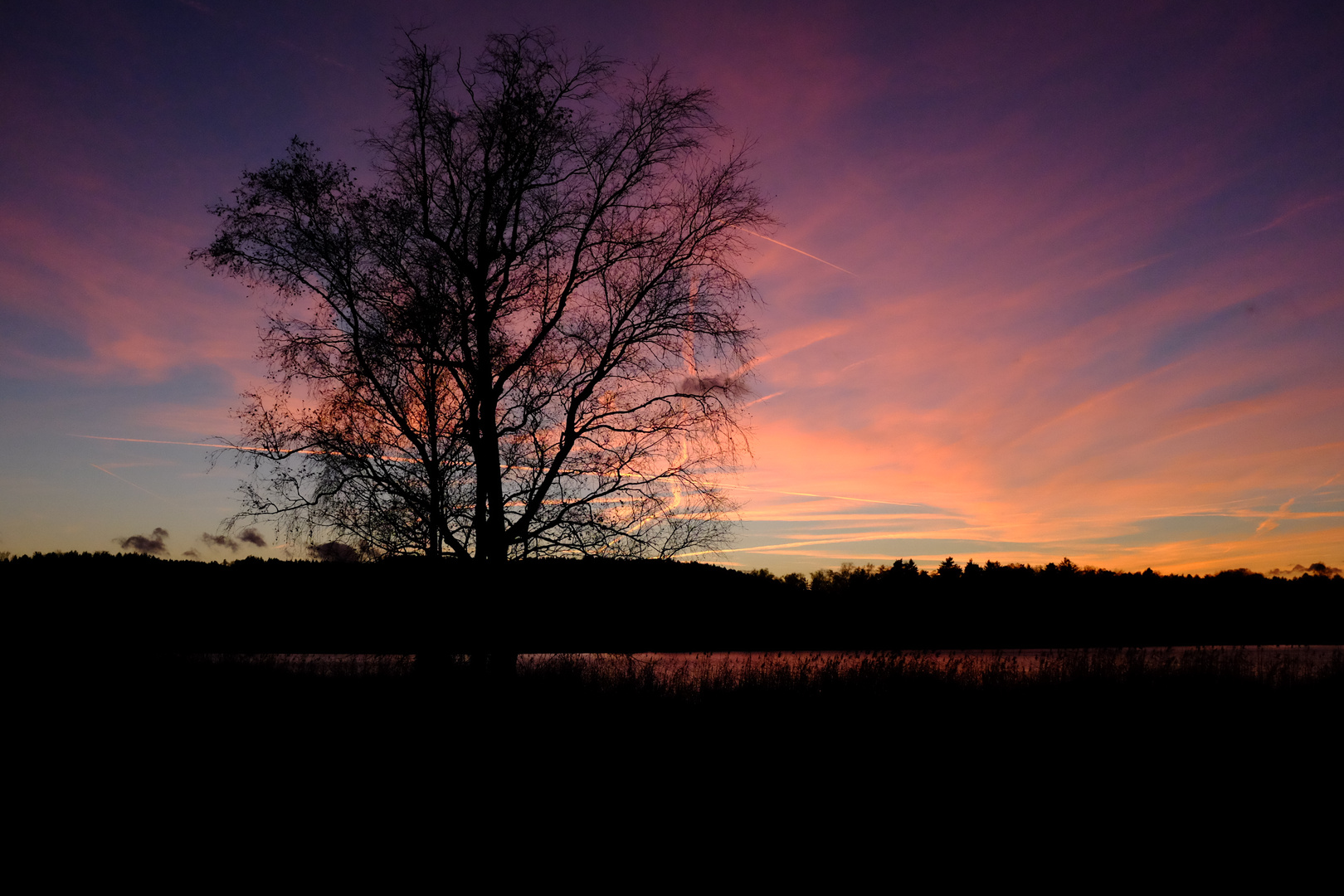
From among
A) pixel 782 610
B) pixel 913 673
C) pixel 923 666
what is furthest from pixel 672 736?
pixel 782 610

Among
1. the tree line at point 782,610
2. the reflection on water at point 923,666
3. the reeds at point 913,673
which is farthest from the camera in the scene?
the tree line at point 782,610

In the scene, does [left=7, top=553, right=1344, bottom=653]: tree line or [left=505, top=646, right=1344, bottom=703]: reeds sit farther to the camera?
[left=7, top=553, right=1344, bottom=653]: tree line

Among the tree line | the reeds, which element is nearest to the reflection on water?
the reeds

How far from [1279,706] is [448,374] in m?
16.6

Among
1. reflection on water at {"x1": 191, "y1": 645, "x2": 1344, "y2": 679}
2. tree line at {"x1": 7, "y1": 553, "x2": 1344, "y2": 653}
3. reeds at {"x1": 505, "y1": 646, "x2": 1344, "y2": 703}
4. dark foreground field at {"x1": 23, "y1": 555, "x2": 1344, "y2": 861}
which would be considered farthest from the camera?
tree line at {"x1": 7, "y1": 553, "x2": 1344, "y2": 653}

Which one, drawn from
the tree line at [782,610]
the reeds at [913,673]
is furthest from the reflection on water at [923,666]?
the tree line at [782,610]

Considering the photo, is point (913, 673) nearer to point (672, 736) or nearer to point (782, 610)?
point (672, 736)

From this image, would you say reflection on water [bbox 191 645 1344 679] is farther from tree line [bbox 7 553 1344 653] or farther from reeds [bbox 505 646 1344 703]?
tree line [bbox 7 553 1344 653]

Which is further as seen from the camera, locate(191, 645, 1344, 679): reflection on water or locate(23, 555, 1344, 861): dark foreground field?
locate(191, 645, 1344, 679): reflection on water

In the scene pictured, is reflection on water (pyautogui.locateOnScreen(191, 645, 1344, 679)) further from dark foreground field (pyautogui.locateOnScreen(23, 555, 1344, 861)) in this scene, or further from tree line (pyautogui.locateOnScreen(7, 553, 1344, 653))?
tree line (pyautogui.locateOnScreen(7, 553, 1344, 653))

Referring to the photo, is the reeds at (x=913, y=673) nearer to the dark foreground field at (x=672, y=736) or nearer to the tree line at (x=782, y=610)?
the dark foreground field at (x=672, y=736)

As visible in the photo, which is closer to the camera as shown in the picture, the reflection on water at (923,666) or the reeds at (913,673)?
the reeds at (913,673)

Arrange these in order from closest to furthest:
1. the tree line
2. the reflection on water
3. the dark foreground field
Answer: the dark foreground field, the reflection on water, the tree line

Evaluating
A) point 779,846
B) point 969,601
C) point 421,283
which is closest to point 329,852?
point 779,846
